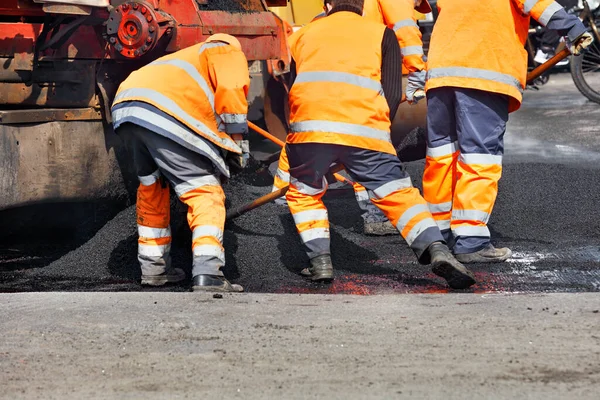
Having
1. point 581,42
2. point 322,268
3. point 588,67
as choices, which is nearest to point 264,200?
point 322,268

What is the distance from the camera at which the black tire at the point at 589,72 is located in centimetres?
1018

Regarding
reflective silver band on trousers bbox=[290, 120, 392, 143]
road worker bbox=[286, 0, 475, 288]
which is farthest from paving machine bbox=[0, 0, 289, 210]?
reflective silver band on trousers bbox=[290, 120, 392, 143]

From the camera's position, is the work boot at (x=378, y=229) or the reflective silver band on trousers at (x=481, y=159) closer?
the reflective silver band on trousers at (x=481, y=159)

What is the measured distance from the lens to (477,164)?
5.00 metres

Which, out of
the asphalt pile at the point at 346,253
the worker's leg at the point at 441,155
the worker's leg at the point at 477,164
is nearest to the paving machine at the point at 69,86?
the asphalt pile at the point at 346,253

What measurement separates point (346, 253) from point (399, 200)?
0.94 meters

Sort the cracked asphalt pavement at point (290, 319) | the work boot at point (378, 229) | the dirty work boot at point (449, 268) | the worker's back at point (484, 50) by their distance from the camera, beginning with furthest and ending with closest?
the work boot at point (378, 229), the worker's back at point (484, 50), the dirty work boot at point (449, 268), the cracked asphalt pavement at point (290, 319)

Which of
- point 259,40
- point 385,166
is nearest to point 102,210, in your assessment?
point 259,40

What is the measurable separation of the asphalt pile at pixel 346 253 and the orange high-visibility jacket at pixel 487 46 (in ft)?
2.96

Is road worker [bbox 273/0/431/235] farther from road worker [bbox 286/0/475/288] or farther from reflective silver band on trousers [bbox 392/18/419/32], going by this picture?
road worker [bbox 286/0/475/288]

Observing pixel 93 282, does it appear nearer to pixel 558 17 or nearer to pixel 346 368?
pixel 346 368

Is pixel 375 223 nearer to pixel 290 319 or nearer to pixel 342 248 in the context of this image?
pixel 342 248

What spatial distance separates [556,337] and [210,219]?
5.81 feet

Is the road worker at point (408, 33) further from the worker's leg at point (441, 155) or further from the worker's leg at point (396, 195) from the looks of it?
the worker's leg at point (396, 195)
